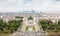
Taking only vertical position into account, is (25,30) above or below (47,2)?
below

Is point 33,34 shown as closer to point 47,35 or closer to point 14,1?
point 47,35

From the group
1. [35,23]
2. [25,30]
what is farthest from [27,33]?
[35,23]

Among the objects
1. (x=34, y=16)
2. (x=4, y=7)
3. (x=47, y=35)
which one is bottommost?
(x=47, y=35)

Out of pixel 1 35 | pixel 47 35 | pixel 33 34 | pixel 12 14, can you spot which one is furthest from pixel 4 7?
pixel 47 35

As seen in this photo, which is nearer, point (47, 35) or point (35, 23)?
point (47, 35)

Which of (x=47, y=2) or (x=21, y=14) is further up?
(x=47, y=2)

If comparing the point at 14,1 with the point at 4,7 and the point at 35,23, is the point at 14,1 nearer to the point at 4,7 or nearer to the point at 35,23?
the point at 4,7

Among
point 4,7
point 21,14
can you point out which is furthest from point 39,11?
point 4,7

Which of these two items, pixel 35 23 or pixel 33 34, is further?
pixel 35 23
